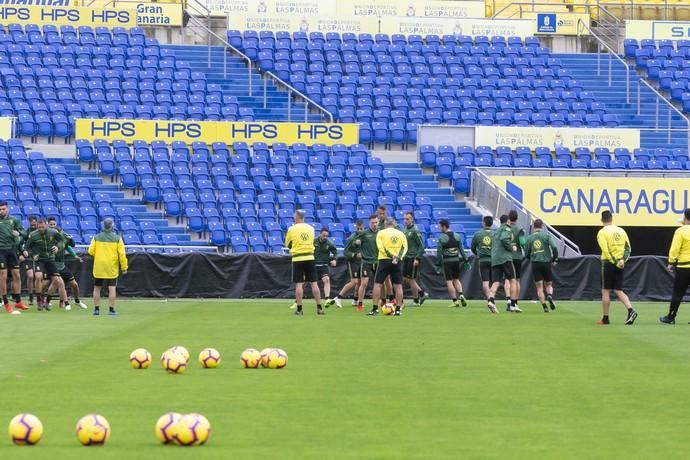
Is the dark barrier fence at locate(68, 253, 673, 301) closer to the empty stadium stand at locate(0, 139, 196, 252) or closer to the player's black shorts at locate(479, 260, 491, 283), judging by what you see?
the empty stadium stand at locate(0, 139, 196, 252)

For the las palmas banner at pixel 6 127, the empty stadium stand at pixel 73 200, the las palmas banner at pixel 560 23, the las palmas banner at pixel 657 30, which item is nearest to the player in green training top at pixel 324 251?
the empty stadium stand at pixel 73 200

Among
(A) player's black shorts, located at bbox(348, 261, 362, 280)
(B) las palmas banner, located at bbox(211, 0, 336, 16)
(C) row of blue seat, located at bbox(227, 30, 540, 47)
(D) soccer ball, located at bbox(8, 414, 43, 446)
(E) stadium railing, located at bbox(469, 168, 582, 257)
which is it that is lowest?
(A) player's black shorts, located at bbox(348, 261, 362, 280)

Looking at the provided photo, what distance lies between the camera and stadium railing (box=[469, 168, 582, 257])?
33.2 metres

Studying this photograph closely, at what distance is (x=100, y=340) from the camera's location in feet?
62.4

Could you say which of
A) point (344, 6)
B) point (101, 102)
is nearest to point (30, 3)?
point (101, 102)

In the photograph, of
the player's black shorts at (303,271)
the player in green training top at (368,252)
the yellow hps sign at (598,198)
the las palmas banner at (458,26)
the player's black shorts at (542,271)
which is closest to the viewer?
the player's black shorts at (303,271)

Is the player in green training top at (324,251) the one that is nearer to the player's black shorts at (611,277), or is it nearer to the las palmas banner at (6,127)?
the player's black shorts at (611,277)

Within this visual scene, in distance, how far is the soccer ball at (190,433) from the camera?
9.57 metres

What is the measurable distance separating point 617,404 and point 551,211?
2485 cm

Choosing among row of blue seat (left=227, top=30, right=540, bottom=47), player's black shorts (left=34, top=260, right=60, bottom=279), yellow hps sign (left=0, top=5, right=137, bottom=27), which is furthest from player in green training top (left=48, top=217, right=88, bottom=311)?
yellow hps sign (left=0, top=5, right=137, bottom=27)

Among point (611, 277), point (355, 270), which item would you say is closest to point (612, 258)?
point (611, 277)

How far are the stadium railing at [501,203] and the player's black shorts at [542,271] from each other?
4.63m

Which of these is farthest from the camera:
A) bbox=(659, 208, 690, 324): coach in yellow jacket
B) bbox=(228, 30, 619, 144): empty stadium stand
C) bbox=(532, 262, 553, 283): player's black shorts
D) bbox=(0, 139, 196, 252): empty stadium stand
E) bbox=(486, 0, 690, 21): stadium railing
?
bbox=(486, 0, 690, 21): stadium railing

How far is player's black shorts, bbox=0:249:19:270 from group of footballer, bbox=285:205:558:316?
5.21m
